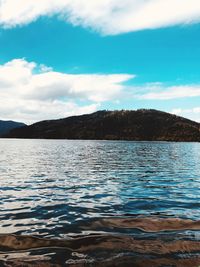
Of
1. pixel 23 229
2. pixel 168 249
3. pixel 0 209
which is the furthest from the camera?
pixel 0 209

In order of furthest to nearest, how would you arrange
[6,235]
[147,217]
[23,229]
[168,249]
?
[147,217] → [23,229] → [6,235] → [168,249]

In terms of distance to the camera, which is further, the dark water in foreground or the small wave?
the dark water in foreground

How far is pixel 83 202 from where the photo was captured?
909 inches

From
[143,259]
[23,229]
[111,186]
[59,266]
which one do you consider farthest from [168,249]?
[111,186]

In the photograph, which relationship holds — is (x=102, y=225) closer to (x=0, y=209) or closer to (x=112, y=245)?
(x=112, y=245)

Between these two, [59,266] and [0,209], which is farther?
[0,209]

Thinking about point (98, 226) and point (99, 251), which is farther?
point (98, 226)

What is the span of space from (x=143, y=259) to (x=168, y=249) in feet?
5.16

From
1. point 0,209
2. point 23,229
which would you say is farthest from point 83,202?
point 23,229

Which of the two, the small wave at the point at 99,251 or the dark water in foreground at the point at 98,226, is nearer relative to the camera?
the small wave at the point at 99,251

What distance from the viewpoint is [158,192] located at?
28.1m

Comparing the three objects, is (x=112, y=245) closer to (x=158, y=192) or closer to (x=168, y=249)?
(x=168, y=249)

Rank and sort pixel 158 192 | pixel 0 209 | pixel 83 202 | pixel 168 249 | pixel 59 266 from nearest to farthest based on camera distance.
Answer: pixel 59 266
pixel 168 249
pixel 0 209
pixel 83 202
pixel 158 192

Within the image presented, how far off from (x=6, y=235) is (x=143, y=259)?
6454 mm
